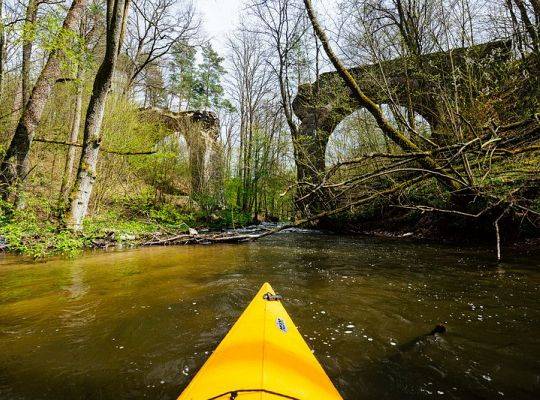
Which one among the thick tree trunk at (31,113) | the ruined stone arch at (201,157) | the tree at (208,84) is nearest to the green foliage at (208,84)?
the tree at (208,84)

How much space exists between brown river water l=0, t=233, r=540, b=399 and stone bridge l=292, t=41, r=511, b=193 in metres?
2.28

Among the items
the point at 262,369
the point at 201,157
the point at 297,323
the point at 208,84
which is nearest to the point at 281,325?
the point at 262,369

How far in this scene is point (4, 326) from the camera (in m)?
3.01

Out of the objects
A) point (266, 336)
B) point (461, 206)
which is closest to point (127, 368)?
point (266, 336)

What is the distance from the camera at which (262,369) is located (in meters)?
1.61

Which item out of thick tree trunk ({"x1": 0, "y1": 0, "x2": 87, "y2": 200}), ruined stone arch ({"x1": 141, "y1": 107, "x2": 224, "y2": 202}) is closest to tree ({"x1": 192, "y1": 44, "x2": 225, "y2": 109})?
ruined stone arch ({"x1": 141, "y1": 107, "x2": 224, "y2": 202})

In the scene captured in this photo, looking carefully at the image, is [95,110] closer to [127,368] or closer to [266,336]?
[127,368]

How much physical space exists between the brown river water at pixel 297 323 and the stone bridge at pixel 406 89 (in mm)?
2279

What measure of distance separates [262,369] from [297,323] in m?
1.62

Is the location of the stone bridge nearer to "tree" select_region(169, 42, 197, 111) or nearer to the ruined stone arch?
the ruined stone arch

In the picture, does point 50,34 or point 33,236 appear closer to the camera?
point 33,236

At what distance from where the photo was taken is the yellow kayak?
1.44m

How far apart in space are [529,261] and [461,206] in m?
2.42

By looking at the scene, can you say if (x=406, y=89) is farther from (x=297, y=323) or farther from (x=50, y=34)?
(x=50, y=34)
